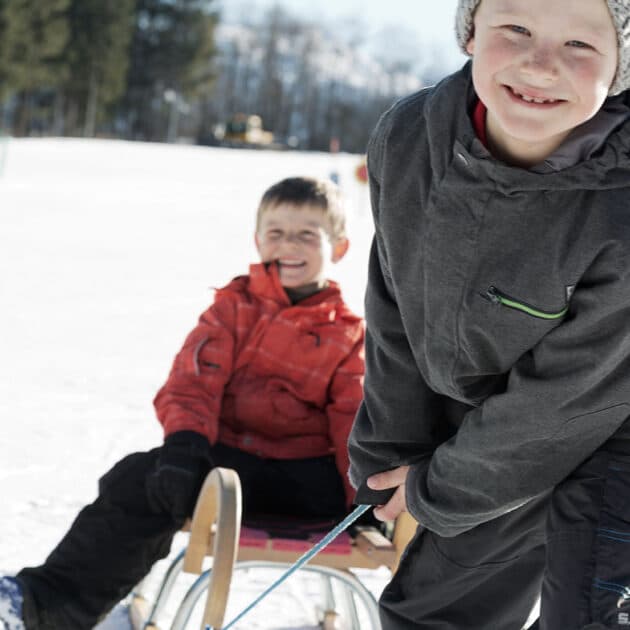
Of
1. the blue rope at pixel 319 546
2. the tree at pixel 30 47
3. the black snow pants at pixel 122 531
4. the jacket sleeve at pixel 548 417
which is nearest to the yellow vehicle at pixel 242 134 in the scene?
the tree at pixel 30 47

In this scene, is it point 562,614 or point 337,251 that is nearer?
point 562,614

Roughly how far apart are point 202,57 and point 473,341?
180 ft

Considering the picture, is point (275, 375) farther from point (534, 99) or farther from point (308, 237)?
point (534, 99)

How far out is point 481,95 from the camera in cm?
173

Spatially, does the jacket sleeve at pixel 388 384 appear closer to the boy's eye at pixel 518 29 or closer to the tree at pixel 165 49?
the boy's eye at pixel 518 29

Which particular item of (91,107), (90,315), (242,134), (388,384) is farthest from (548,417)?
(91,107)

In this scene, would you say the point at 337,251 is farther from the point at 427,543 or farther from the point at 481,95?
the point at 481,95

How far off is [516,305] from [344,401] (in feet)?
3.69

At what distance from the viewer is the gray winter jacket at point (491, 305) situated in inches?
64.7

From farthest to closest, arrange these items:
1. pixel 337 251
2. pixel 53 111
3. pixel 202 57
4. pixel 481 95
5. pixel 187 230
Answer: pixel 202 57
pixel 53 111
pixel 187 230
pixel 337 251
pixel 481 95

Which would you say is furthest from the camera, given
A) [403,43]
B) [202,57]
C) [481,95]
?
[403,43]

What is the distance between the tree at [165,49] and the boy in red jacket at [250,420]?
172 ft

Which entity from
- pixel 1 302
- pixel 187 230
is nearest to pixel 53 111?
pixel 187 230

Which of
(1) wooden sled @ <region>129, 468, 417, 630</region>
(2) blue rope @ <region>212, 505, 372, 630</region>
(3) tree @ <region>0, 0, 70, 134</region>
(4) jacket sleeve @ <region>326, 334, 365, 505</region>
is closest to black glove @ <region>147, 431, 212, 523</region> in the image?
(1) wooden sled @ <region>129, 468, 417, 630</region>
